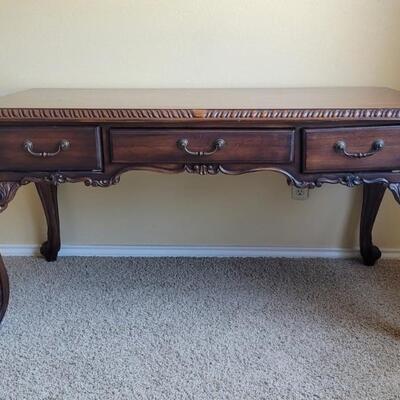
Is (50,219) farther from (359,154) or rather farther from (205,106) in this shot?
(359,154)

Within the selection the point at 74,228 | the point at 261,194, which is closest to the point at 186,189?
the point at 261,194

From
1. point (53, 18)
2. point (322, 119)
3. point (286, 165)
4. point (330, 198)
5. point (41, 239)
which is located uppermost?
point (53, 18)

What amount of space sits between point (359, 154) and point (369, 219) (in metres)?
0.63

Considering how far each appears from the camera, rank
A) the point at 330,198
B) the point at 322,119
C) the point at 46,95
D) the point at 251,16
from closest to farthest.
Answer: the point at 322,119, the point at 46,95, the point at 251,16, the point at 330,198

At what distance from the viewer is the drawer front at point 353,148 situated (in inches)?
47.8

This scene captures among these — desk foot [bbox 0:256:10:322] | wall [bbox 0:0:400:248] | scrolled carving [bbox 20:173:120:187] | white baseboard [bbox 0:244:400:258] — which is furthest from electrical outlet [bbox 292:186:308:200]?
desk foot [bbox 0:256:10:322]

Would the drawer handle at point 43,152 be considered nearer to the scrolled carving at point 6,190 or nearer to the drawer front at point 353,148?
the scrolled carving at point 6,190

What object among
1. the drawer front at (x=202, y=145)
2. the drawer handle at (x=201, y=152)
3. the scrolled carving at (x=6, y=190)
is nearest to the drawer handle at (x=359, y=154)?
the drawer front at (x=202, y=145)

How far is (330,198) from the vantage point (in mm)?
1855

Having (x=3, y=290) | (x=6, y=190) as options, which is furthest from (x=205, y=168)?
(x=3, y=290)

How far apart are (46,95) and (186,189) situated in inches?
24.5

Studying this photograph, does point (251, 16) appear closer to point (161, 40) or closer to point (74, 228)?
point (161, 40)

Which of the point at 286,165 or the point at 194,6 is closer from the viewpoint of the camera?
the point at 286,165

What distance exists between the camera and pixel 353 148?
1224mm
